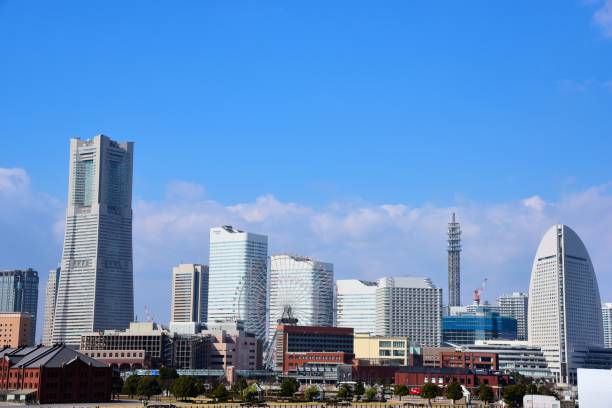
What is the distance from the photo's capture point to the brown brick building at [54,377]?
156000mm

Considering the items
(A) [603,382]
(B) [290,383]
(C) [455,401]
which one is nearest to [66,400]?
(B) [290,383]

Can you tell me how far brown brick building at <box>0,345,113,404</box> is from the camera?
156 metres

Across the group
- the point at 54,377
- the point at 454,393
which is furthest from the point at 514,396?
the point at 54,377

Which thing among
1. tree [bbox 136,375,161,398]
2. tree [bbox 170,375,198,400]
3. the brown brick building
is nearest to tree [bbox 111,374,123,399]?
tree [bbox 136,375,161,398]

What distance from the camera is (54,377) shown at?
6245 inches

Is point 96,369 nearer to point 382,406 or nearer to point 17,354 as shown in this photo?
point 17,354

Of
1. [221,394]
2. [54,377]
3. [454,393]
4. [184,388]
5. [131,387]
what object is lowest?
[221,394]

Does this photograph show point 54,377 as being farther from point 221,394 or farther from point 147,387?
point 221,394

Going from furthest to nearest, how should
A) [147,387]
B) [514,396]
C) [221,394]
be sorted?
[147,387] → [514,396] → [221,394]

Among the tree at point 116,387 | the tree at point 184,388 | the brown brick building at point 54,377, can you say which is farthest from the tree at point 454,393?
the brown brick building at point 54,377

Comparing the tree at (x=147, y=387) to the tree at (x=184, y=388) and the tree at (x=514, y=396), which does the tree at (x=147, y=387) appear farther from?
the tree at (x=514, y=396)

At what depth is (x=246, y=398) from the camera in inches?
6683

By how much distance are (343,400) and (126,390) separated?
4219 centimetres

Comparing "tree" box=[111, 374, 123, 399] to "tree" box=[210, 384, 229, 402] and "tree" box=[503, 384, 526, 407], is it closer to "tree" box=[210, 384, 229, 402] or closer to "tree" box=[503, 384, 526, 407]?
"tree" box=[210, 384, 229, 402]
